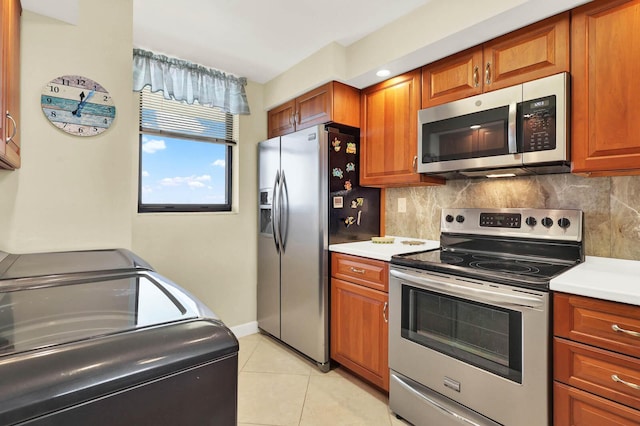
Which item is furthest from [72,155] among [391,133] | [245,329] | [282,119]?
[245,329]

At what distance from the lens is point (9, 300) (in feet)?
2.68

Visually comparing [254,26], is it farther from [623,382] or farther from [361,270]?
[623,382]

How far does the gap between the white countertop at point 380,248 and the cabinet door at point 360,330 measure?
24 centimetres

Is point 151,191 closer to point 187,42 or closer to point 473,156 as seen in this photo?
point 187,42

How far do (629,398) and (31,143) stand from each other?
272cm

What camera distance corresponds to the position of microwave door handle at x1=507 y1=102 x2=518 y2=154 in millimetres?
1658

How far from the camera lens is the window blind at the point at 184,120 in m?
2.59

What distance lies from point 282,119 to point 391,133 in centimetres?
114

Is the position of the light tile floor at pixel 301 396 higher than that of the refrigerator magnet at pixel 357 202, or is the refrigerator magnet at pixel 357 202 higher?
the refrigerator magnet at pixel 357 202

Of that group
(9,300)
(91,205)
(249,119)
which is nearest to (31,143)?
(91,205)

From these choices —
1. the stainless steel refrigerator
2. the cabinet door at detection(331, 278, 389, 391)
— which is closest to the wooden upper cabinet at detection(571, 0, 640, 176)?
the cabinet door at detection(331, 278, 389, 391)

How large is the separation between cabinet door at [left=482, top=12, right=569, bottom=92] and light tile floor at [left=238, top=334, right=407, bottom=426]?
80.5 inches

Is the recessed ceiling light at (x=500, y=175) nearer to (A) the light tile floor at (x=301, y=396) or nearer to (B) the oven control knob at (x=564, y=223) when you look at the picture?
(B) the oven control knob at (x=564, y=223)

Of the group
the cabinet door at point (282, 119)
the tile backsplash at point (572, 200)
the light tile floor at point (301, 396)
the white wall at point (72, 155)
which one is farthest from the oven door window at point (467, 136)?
the white wall at point (72, 155)
